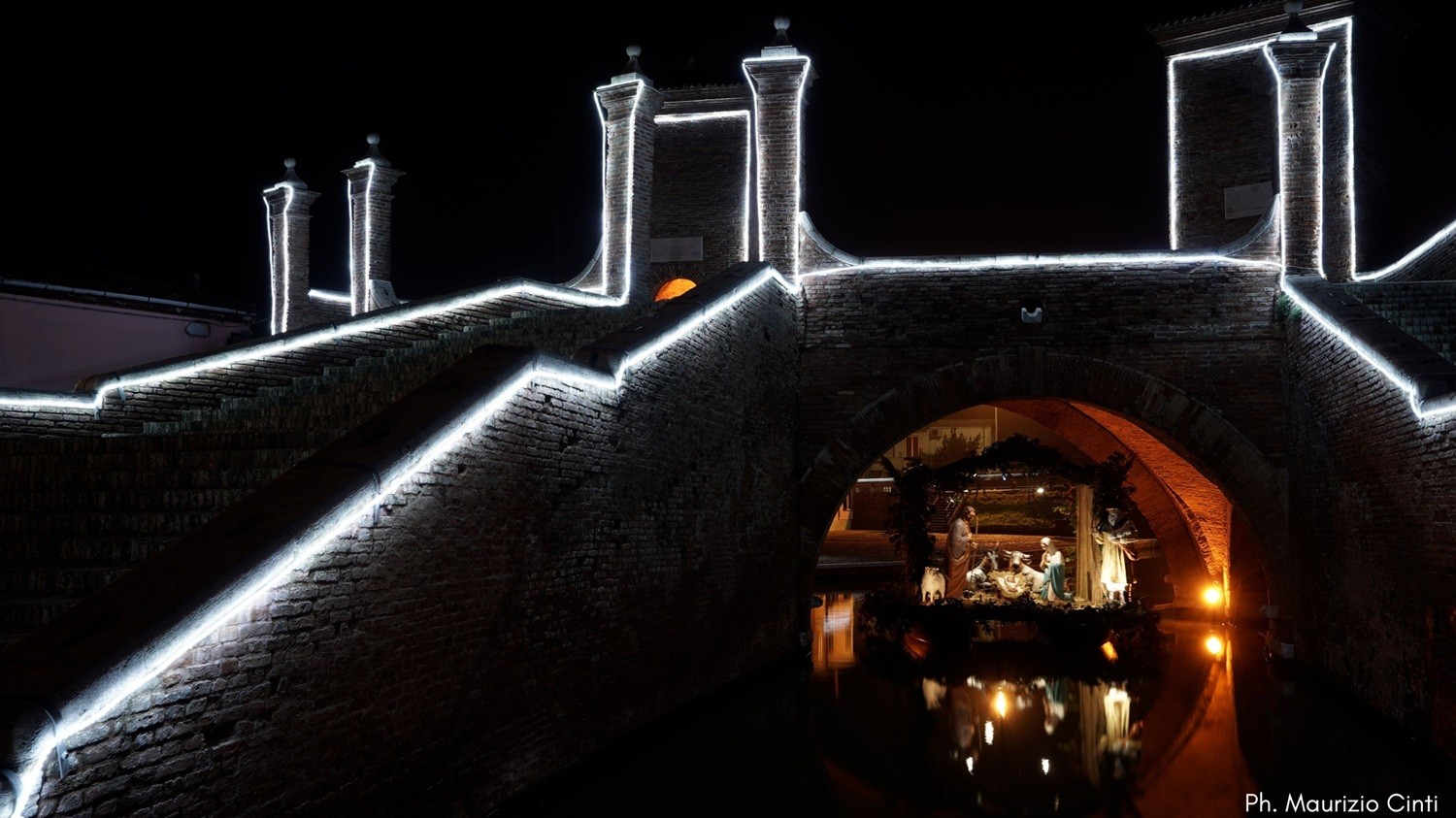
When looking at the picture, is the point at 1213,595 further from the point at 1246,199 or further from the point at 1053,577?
the point at 1246,199

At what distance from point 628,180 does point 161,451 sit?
28.7ft

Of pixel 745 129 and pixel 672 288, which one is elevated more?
pixel 745 129

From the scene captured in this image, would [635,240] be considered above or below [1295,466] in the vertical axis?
A: above

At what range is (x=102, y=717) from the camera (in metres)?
3.60

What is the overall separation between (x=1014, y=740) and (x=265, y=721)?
6107mm

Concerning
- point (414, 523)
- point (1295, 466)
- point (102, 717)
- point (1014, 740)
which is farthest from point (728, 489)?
point (102, 717)

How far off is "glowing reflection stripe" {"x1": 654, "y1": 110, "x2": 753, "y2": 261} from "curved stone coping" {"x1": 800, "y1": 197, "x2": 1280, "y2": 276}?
6.53 m

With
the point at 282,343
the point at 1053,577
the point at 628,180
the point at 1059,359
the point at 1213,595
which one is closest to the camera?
the point at 282,343

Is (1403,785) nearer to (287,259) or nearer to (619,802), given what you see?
(619,802)

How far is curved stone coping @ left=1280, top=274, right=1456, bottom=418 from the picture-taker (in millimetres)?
7555

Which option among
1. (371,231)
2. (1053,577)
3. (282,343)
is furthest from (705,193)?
(282,343)

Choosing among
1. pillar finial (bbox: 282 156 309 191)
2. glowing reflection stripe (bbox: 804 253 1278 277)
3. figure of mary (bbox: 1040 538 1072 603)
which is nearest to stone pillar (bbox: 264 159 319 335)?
pillar finial (bbox: 282 156 309 191)

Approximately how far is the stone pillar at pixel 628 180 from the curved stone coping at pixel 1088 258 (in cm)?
268

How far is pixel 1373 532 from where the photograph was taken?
893 cm
